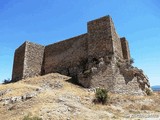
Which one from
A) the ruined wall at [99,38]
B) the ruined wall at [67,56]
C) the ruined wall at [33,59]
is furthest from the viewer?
the ruined wall at [33,59]

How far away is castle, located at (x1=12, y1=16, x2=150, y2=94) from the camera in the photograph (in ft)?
60.2

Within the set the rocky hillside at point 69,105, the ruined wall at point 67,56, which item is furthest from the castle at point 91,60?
the rocky hillside at point 69,105

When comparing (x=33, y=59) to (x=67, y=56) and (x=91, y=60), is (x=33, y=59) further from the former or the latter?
(x=91, y=60)

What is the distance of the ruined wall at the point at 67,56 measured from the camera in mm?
22141

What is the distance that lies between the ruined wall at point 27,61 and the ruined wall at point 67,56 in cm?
98

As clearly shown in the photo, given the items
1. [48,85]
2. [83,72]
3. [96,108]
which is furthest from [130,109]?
[48,85]

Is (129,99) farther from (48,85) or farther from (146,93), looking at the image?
(48,85)

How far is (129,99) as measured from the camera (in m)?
15.8

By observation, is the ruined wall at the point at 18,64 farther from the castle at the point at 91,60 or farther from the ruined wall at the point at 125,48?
the ruined wall at the point at 125,48

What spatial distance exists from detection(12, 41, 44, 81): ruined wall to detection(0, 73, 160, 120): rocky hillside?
6.17 m

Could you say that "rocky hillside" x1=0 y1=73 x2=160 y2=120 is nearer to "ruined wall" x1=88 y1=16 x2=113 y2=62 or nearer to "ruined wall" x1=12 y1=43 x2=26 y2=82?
"ruined wall" x1=88 y1=16 x2=113 y2=62

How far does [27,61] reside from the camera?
81.3 ft

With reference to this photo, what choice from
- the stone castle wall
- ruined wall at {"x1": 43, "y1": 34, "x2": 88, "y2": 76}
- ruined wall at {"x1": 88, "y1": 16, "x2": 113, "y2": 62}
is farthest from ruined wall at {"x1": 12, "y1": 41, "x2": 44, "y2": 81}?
the stone castle wall

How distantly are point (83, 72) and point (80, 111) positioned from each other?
8.45 m
